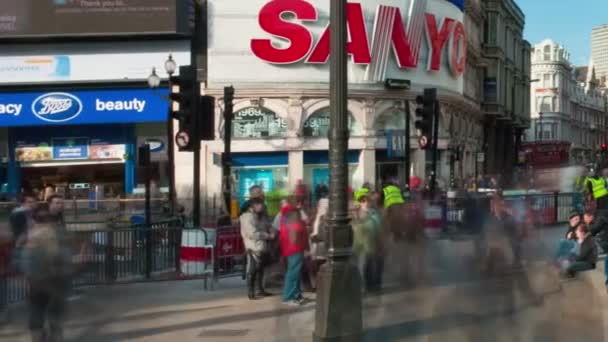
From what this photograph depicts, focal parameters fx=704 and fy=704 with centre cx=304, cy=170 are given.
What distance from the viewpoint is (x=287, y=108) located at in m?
35.5

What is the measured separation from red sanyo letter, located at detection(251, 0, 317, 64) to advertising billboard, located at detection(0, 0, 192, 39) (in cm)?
383

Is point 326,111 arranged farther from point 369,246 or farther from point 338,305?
point 338,305

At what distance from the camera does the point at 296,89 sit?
3550cm

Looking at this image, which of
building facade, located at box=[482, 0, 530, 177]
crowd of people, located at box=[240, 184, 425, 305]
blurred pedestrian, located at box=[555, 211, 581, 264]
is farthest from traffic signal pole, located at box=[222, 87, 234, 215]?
building facade, located at box=[482, 0, 530, 177]

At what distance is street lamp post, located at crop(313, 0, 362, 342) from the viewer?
797 cm

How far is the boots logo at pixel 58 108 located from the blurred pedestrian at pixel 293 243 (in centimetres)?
2716

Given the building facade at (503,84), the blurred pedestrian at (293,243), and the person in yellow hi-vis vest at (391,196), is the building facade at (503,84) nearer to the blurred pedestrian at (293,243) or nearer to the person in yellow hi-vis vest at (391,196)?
the person in yellow hi-vis vest at (391,196)

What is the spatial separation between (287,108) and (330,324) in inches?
1105

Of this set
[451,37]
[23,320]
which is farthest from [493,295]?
[451,37]

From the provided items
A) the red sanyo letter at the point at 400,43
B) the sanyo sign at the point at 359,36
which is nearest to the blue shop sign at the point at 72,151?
the sanyo sign at the point at 359,36

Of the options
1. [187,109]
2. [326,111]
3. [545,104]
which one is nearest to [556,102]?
[545,104]

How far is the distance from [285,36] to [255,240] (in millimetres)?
25574

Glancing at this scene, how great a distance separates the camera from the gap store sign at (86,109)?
35.1 metres

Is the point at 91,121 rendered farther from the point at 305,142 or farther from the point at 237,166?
the point at 305,142
